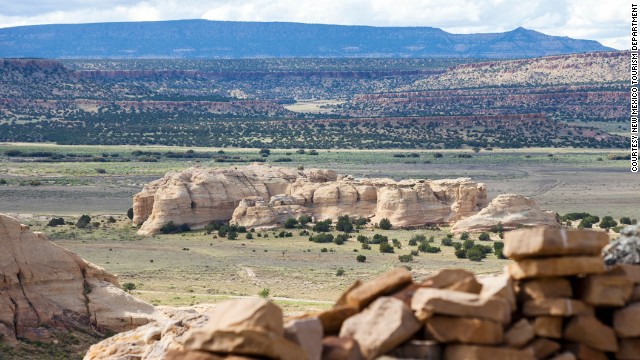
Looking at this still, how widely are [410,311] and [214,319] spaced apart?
71.6 inches

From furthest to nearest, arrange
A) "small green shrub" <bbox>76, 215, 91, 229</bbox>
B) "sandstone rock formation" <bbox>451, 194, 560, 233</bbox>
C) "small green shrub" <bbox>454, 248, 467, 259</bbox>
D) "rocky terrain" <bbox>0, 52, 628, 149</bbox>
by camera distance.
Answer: "rocky terrain" <bbox>0, 52, 628, 149</bbox>
"small green shrub" <bbox>76, 215, 91, 229</bbox>
"sandstone rock formation" <bbox>451, 194, 560, 233</bbox>
"small green shrub" <bbox>454, 248, 467, 259</bbox>

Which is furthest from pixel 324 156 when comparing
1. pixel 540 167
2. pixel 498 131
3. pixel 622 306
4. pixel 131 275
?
pixel 622 306

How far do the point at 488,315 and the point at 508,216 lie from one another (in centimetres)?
5056

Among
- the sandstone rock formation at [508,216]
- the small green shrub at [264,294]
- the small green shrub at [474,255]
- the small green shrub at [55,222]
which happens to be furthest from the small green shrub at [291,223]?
the small green shrub at [264,294]

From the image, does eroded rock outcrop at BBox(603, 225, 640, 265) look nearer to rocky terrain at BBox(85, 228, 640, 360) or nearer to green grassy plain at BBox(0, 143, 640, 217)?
rocky terrain at BBox(85, 228, 640, 360)

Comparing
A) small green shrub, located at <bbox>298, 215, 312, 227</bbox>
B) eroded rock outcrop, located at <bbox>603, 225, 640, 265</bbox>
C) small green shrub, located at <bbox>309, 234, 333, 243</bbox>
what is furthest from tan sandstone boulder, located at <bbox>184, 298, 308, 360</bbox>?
small green shrub, located at <bbox>298, 215, 312, 227</bbox>

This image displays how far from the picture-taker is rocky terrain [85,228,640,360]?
38.0 feet

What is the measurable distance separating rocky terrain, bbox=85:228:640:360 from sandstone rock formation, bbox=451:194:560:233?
157ft

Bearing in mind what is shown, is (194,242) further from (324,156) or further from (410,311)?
(324,156)

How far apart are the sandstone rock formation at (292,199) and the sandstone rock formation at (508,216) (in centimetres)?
153

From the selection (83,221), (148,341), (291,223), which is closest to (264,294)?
(148,341)

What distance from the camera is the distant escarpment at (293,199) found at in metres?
65.3

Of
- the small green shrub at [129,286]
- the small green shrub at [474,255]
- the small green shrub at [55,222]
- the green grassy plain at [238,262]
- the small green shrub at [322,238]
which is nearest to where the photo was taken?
the small green shrub at [129,286]

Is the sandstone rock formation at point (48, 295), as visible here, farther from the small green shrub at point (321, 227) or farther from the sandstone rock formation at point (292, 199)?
the sandstone rock formation at point (292, 199)
